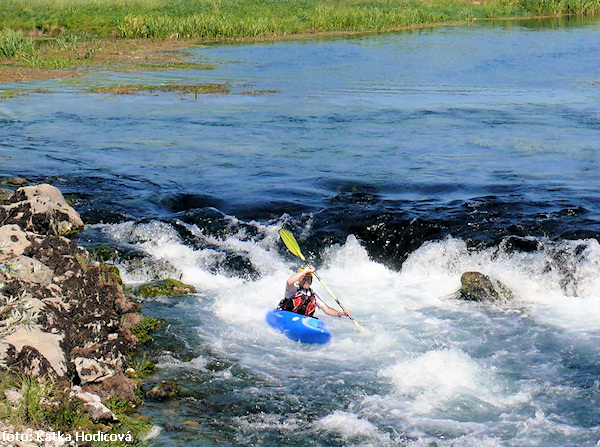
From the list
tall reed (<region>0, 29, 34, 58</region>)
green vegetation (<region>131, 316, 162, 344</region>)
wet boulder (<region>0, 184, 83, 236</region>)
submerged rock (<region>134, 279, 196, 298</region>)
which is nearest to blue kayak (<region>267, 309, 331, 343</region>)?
green vegetation (<region>131, 316, 162, 344</region>)

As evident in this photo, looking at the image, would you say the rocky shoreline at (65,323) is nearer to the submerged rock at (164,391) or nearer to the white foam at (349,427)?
the submerged rock at (164,391)

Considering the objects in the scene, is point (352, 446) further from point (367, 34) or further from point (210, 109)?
point (367, 34)

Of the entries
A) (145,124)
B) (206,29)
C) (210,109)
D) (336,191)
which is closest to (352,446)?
(336,191)

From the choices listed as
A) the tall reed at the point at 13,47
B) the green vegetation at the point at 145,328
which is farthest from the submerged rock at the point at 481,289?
the tall reed at the point at 13,47

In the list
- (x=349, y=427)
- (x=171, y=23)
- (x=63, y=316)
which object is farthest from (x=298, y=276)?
(x=171, y=23)

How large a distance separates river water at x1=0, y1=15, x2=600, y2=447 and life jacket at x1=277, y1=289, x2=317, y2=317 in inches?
17.4

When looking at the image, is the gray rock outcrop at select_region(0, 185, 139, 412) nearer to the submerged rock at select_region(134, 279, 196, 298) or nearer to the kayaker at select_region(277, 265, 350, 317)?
the submerged rock at select_region(134, 279, 196, 298)

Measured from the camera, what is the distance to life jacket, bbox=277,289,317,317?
9.93 meters

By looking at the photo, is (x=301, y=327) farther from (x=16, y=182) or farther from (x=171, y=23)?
(x=171, y=23)

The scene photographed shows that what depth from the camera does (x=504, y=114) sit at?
68.9 ft

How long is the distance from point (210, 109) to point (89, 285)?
1370 centimetres

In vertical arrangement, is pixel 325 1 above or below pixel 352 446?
above

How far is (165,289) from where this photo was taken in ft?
35.4

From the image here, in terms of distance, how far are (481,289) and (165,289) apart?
4.40 meters
